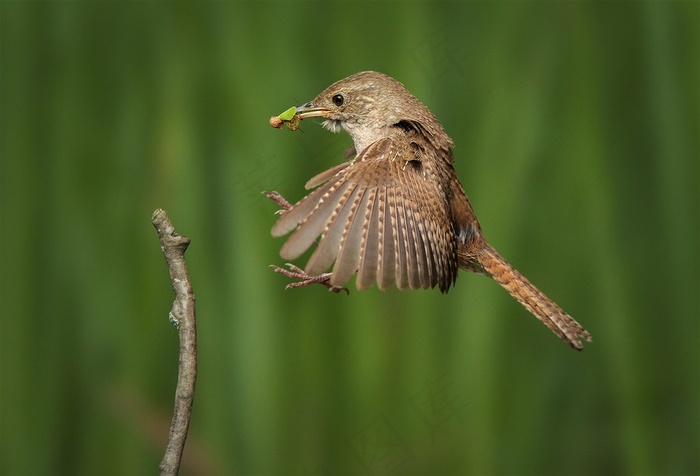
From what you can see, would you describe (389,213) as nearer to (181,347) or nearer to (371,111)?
(371,111)

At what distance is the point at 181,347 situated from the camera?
1.44 metres

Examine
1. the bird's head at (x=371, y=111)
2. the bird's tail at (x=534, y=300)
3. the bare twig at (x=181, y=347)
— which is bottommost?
the bare twig at (x=181, y=347)

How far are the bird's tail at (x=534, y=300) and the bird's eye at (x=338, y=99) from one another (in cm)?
59

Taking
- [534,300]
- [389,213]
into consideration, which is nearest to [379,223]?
[389,213]

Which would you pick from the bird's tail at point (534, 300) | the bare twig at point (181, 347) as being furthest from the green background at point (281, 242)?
the bare twig at point (181, 347)

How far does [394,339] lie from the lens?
139 inches

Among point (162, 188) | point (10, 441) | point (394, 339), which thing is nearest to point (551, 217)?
point (394, 339)

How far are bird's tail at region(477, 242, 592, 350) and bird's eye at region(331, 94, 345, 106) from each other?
59 cm

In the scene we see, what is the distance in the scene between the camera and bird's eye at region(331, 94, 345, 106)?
2742 mm

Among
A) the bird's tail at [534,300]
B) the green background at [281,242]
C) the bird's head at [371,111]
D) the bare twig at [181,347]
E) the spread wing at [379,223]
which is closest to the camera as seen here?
the bare twig at [181,347]

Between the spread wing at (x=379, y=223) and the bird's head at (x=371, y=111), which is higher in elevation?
the bird's head at (x=371, y=111)

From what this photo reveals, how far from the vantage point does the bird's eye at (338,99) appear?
9.00 feet

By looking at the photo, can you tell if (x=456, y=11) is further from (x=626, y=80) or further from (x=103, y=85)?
(x=103, y=85)

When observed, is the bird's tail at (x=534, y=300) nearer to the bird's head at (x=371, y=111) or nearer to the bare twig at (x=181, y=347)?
the bird's head at (x=371, y=111)
